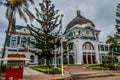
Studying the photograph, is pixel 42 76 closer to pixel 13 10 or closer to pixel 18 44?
pixel 13 10

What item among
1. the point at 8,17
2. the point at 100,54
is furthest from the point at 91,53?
the point at 8,17

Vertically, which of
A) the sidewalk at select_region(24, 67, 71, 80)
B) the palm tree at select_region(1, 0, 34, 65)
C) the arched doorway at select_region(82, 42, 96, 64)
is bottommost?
the sidewalk at select_region(24, 67, 71, 80)

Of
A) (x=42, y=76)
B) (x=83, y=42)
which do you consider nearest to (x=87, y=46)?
(x=83, y=42)

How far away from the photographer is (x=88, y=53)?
166ft

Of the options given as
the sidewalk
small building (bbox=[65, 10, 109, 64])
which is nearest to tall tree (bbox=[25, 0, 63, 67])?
the sidewalk

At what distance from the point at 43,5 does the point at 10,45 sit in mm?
16566

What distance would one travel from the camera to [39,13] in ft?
94.8

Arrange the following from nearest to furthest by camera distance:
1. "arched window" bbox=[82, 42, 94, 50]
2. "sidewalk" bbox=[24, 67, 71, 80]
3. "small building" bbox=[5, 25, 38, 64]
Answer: "sidewalk" bbox=[24, 67, 71, 80] → "small building" bbox=[5, 25, 38, 64] → "arched window" bbox=[82, 42, 94, 50]

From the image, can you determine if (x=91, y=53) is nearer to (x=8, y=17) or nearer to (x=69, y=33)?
(x=69, y=33)

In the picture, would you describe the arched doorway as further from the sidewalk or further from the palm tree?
the palm tree

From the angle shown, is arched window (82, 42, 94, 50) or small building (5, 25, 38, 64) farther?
arched window (82, 42, 94, 50)

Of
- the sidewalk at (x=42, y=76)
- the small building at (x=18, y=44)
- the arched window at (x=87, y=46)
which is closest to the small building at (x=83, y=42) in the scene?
the arched window at (x=87, y=46)

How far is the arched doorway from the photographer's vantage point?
49.9 meters

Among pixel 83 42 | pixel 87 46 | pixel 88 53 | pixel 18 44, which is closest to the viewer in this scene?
pixel 18 44
